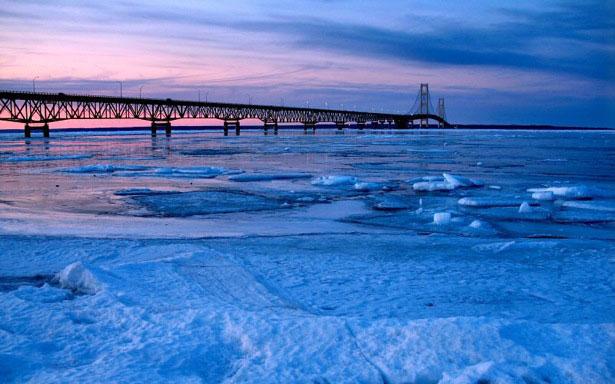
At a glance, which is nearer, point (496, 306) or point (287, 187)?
point (496, 306)

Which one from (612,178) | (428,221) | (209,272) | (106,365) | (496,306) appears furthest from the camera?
(612,178)

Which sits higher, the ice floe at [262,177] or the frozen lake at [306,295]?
the ice floe at [262,177]

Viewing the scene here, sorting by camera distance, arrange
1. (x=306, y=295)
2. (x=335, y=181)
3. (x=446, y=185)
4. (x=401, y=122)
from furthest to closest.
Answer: (x=401, y=122)
(x=335, y=181)
(x=446, y=185)
(x=306, y=295)

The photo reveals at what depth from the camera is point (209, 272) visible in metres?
5.06

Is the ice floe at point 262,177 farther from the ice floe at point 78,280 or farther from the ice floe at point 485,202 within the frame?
the ice floe at point 78,280

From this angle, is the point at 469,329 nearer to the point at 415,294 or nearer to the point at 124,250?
the point at 415,294

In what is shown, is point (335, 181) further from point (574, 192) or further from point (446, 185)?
point (574, 192)

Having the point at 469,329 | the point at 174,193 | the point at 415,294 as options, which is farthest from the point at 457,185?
the point at 469,329

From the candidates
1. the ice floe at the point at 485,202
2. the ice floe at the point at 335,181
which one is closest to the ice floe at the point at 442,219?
the ice floe at the point at 485,202

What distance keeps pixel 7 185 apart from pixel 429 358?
13.2 m

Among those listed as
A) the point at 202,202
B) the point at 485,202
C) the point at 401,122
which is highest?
the point at 401,122

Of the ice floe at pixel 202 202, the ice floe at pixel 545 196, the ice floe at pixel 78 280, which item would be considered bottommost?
the ice floe at pixel 202 202

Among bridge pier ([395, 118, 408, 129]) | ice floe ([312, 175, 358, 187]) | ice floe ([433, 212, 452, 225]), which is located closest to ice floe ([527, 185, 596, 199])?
ice floe ([433, 212, 452, 225])

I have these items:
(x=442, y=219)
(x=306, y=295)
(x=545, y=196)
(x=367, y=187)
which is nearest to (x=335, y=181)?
(x=367, y=187)
